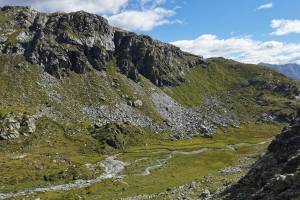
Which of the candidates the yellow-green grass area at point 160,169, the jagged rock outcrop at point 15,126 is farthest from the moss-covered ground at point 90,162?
the jagged rock outcrop at point 15,126

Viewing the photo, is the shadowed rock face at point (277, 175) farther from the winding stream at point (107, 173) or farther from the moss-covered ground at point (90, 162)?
the winding stream at point (107, 173)

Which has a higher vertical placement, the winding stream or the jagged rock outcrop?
the jagged rock outcrop

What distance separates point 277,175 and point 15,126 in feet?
447

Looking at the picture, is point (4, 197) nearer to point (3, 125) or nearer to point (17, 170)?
point (17, 170)

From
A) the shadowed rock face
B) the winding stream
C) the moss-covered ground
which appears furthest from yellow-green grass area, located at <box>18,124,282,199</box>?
the shadowed rock face

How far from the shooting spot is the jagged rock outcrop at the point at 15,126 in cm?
16850

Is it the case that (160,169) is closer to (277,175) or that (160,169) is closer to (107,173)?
(107,173)

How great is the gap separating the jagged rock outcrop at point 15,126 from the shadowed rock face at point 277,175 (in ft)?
395

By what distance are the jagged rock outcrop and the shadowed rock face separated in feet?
395

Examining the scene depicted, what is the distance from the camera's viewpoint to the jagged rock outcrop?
553 ft

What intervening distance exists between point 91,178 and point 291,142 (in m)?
69.8

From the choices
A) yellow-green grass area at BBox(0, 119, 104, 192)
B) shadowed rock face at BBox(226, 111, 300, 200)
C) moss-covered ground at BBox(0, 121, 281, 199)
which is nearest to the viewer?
shadowed rock face at BBox(226, 111, 300, 200)

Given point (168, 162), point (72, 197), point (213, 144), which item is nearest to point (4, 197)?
point (72, 197)

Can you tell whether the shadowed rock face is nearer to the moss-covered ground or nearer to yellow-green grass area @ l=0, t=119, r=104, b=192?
the moss-covered ground
